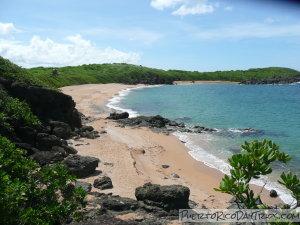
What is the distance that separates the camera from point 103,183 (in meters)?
14.8

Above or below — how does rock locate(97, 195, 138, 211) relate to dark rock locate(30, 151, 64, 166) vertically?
below

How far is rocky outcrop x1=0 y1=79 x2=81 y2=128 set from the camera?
21.1 meters

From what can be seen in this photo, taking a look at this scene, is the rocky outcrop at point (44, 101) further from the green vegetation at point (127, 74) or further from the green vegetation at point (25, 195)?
the green vegetation at point (127, 74)

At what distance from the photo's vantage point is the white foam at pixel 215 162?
618 inches

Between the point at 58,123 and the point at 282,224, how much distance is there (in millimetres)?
19400

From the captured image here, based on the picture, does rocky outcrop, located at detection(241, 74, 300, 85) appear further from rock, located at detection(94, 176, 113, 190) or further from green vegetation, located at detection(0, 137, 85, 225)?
green vegetation, located at detection(0, 137, 85, 225)

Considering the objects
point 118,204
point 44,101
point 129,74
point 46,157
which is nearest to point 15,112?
point 46,157

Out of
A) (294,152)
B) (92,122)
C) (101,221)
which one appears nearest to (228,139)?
(294,152)

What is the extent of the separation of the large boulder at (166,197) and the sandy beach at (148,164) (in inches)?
68.4

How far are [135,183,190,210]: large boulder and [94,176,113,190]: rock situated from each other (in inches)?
106

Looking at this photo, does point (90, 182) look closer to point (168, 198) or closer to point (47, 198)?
point (168, 198)

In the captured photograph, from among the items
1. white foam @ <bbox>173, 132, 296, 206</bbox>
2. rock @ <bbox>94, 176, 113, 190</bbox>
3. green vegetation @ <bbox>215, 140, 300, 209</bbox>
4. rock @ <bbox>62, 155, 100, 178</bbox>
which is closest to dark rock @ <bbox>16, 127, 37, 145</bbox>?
rock @ <bbox>62, 155, 100, 178</bbox>

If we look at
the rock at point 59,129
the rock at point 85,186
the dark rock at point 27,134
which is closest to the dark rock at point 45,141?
the dark rock at point 27,134

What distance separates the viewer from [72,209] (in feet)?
25.5
